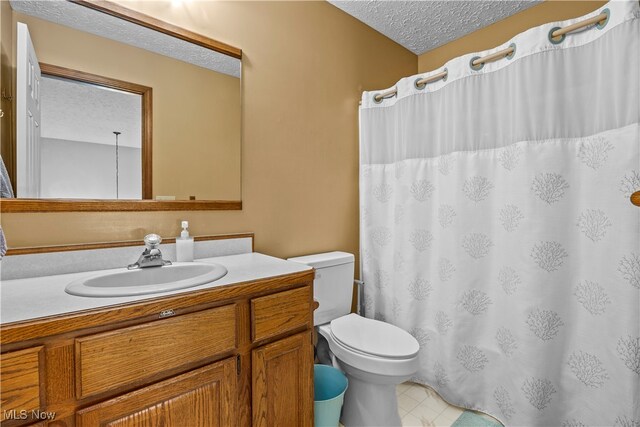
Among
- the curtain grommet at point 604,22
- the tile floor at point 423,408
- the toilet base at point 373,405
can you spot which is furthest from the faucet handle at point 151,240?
the curtain grommet at point 604,22

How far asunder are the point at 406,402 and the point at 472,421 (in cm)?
34

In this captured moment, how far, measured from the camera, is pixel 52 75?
1.13 meters

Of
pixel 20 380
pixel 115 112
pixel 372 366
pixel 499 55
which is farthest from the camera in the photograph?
pixel 499 55

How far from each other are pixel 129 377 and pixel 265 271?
51 centimetres

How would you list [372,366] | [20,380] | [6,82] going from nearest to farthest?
[20,380] → [6,82] → [372,366]

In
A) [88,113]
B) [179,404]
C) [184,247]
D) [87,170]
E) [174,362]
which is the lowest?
[179,404]

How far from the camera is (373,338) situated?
5.18ft

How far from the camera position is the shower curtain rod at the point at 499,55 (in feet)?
4.08

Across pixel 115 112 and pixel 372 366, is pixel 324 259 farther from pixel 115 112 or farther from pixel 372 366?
pixel 115 112

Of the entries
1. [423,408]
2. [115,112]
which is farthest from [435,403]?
[115,112]

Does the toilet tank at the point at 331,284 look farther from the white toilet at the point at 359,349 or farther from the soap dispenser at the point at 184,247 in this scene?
the soap dispenser at the point at 184,247

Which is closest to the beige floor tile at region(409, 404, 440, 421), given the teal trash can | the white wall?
the teal trash can

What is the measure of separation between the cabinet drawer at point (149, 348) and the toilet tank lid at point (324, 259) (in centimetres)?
75

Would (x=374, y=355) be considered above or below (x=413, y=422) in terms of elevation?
above
